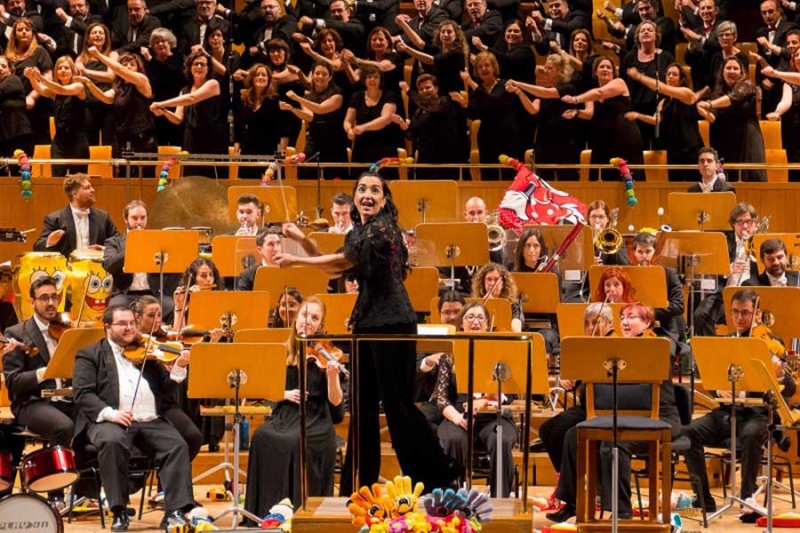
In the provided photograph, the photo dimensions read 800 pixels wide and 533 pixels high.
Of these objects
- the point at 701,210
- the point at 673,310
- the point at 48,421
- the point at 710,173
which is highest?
the point at 710,173

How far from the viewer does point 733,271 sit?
10281 mm

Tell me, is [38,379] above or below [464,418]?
above

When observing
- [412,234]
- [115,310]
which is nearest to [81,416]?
[115,310]

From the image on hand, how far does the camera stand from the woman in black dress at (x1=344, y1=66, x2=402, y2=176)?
470 inches

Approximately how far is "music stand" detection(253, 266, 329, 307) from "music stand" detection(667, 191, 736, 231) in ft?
8.66

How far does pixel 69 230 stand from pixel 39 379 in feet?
8.91

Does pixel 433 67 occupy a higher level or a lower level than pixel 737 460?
higher

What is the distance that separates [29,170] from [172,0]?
2059 millimetres

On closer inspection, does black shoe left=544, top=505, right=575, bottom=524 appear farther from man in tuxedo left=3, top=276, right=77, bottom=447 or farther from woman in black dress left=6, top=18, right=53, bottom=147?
woman in black dress left=6, top=18, right=53, bottom=147

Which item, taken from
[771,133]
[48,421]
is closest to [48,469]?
[48,421]

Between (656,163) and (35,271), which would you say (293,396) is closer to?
(35,271)

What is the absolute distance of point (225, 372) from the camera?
25.2ft

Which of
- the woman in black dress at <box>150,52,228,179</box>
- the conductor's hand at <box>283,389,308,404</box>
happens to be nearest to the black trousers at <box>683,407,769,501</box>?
the conductor's hand at <box>283,389,308,404</box>

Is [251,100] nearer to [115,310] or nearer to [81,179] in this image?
[81,179]
